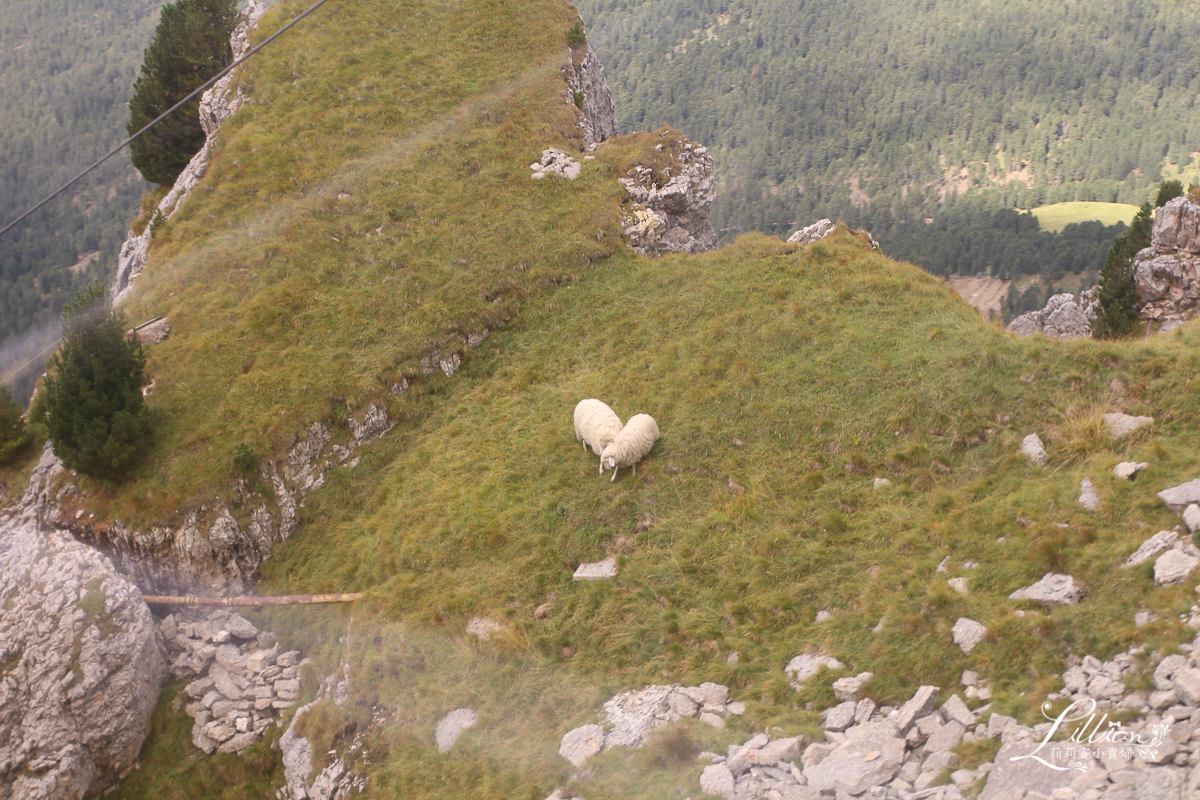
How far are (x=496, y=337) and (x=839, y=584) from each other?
15969mm

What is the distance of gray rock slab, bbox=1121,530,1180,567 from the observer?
10828 mm

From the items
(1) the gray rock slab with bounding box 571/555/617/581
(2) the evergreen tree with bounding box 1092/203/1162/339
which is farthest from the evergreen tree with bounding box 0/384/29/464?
(2) the evergreen tree with bounding box 1092/203/1162/339

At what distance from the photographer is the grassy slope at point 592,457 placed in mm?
12727

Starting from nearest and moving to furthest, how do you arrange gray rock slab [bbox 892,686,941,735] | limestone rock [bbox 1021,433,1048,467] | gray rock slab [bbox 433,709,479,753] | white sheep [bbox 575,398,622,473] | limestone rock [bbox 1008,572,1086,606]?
1. gray rock slab [bbox 892,686,941,735]
2. limestone rock [bbox 1008,572,1086,606]
3. gray rock slab [bbox 433,709,479,753]
4. limestone rock [bbox 1021,433,1048,467]
5. white sheep [bbox 575,398,622,473]

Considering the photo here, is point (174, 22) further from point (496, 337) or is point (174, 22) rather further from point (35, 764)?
point (35, 764)

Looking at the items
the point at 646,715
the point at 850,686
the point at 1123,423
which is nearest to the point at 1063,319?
the point at 1123,423

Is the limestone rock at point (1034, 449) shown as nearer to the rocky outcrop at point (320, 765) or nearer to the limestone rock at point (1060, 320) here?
the rocky outcrop at point (320, 765)

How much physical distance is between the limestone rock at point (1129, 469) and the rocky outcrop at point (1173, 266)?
25.1 meters

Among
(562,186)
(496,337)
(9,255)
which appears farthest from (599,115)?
(9,255)

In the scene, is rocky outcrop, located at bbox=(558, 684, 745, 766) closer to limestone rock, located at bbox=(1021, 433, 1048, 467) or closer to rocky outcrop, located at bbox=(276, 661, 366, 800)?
rocky outcrop, located at bbox=(276, 661, 366, 800)

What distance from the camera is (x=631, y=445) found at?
1805cm

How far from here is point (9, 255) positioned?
89688 millimetres

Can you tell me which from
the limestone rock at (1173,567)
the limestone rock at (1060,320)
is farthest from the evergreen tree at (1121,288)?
the limestone rock at (1173,567)

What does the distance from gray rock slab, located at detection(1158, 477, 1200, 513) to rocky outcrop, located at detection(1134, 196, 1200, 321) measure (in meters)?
25.8
